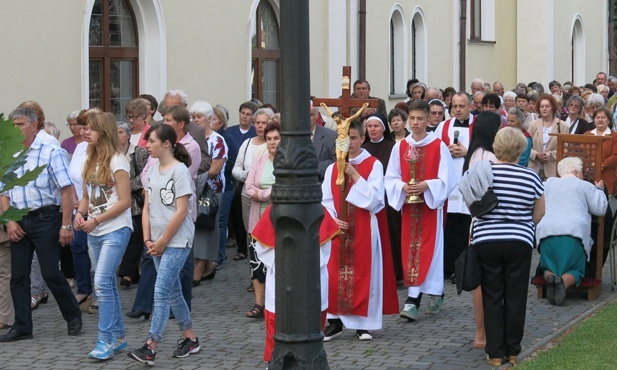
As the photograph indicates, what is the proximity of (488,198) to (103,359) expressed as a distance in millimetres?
2860

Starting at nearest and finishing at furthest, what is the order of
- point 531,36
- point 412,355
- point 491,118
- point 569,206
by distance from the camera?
1. point 412,355
2. point 491,118
3. point 569,206
4. point 531,36

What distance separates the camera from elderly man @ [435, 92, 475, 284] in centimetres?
1158

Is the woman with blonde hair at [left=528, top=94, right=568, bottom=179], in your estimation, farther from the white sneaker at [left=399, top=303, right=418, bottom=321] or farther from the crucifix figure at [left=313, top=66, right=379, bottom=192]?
the crucifix figure at [left=313, top=66, right=379, bottom=192]

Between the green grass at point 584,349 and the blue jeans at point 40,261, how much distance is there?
3.54 meters

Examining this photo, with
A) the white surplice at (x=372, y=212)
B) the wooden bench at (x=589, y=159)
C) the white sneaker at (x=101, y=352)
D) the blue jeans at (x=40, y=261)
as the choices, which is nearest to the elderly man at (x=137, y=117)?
the blue jeans at (x=40, y=261)

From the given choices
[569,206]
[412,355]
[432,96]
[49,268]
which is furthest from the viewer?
[432,96]

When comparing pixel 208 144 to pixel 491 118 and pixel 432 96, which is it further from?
pixel 432 96

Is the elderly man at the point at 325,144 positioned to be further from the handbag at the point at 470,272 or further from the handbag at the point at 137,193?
the handbag at the point at 470,272

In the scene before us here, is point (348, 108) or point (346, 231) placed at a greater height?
point (348, 108)

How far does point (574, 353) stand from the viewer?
7945mm

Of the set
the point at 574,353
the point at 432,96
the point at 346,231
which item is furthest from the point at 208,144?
the point at 432,96

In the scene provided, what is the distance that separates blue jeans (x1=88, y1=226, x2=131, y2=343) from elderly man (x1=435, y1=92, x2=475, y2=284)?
171 inches

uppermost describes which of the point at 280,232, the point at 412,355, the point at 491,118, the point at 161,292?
the point at 491,118

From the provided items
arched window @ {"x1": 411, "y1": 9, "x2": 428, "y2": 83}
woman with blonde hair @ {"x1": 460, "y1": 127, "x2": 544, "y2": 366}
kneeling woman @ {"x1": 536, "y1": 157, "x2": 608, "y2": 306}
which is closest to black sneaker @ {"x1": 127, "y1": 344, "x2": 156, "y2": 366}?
woman with blonde hair @ {"x1": 460, "y1": 127, "x2": 544, "y2": 366}
